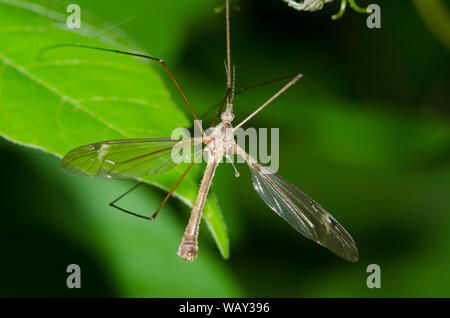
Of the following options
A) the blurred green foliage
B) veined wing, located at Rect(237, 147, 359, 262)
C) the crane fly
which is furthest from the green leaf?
the blurred green foliage

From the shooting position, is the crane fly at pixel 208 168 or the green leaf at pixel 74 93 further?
the crane fly at pixel 208 168

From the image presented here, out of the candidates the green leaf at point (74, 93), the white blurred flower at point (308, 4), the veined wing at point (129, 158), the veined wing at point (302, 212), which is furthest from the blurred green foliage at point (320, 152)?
the white blurred flower at point (308, 4)

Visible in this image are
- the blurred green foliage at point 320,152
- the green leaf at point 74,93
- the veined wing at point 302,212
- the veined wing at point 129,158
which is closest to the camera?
the green leaf at point 74,93

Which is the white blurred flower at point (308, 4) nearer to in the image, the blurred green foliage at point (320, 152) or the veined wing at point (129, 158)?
the veined wing at point (129, 158)

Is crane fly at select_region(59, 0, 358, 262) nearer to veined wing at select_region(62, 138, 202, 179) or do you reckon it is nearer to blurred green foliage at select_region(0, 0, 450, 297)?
veined wing at select_region(62, 138, 202, 179)

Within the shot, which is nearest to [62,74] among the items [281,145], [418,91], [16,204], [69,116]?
[69,116]

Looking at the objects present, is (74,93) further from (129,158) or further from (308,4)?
(308,4)

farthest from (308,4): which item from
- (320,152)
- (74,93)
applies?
(320,152)

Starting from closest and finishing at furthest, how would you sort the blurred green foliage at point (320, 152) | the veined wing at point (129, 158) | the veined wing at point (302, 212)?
the veined wing at point (129, 158) → the veined wing at point (302, 212) → the blurred green foliage at point (320, 152)

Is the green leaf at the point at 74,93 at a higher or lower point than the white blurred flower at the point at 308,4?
lower
